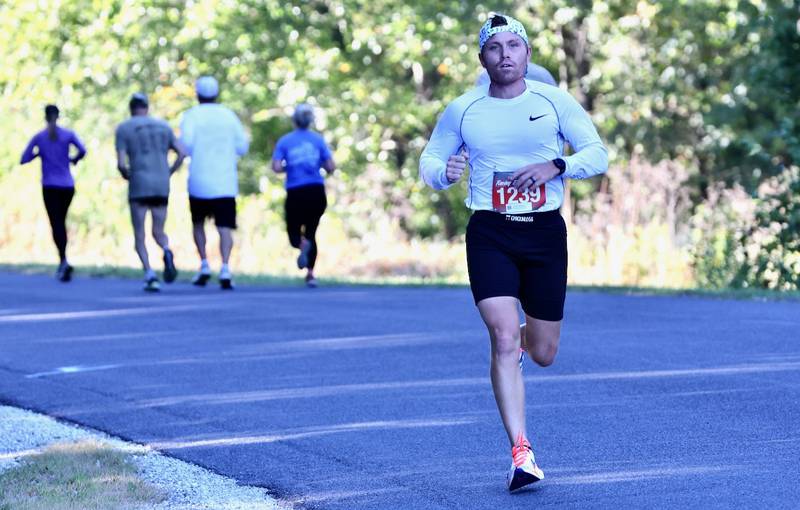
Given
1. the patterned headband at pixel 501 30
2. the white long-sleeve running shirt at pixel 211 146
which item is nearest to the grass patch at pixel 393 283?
the white long-sleeve running shirt at pixel 211 146

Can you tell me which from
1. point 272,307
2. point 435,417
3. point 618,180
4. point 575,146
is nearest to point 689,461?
point 575,146

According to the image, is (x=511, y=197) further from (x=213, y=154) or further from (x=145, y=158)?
(x=145, y=158)

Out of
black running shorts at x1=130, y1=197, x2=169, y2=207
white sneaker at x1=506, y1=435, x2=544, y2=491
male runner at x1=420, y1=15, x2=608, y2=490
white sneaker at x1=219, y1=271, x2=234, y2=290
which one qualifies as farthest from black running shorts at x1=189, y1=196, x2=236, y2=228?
white sneaker at x1=506, y1=435, x2=544, y2=491

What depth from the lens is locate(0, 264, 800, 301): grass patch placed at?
628 inches

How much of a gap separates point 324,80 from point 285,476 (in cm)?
2402

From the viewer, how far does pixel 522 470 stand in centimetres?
666

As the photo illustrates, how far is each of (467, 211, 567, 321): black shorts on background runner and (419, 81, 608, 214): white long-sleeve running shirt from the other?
0.05 m

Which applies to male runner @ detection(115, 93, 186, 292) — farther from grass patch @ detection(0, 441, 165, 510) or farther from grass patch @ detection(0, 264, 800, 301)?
grass patch @ detection(0, 441, 165, 510)

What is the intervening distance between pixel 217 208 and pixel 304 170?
0.97 meters

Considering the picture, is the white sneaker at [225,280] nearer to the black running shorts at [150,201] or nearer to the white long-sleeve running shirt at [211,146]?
the white long-sleeve running shirt at [211,146]

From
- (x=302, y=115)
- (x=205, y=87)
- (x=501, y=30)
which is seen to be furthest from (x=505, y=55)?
(x=302, y=115)

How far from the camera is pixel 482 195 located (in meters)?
7.04

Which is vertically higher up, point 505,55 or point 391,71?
point 391,71

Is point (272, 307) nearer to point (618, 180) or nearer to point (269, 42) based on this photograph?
point (618, 180)
